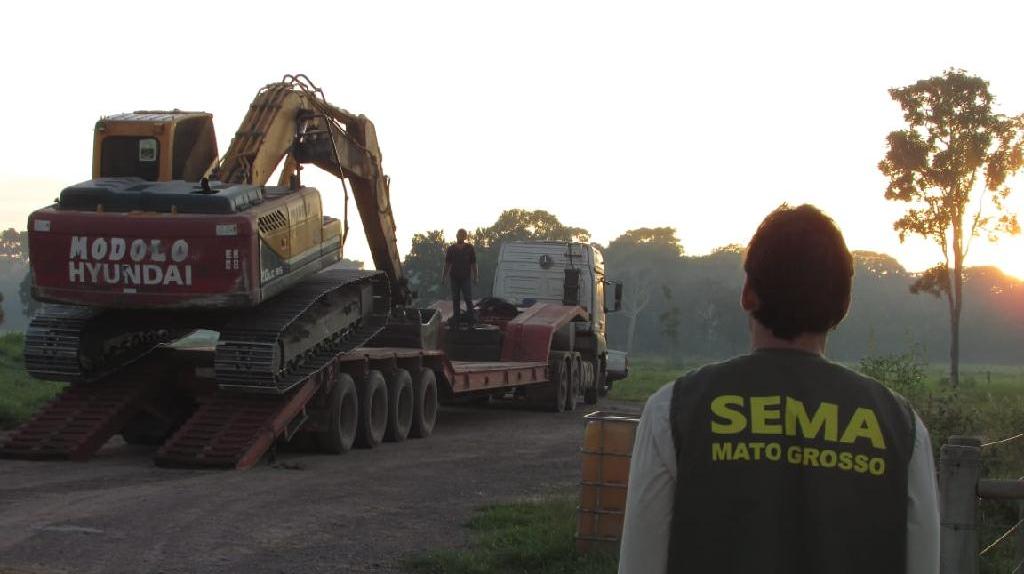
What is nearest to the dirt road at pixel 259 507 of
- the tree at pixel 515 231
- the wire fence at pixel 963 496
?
the wire fence at pixel 963 496

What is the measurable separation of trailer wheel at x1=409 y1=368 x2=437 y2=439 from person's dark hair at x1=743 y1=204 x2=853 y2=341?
51.8ft

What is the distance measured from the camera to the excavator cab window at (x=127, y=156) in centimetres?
1480

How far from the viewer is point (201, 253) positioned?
13594mm

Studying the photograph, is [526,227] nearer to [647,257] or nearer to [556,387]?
[647,257]

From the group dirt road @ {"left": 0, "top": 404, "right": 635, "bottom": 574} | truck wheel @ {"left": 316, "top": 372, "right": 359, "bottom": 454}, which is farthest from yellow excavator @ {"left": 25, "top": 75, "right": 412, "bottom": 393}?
dirt road @ {"left": 0, "top": 404, "right": 635, "bottom": 574}

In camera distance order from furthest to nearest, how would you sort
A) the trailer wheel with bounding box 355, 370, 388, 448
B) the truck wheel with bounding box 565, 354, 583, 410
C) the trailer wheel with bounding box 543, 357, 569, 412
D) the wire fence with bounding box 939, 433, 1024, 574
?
the truck wheel with bounding box 565, 354, 583, 410, the trailer wheel with bounding box 543, 357, 569, 412, the trailer wheel with bounding box 355, 370, 388, 448, the wire fence with bounding box 939, 433, 1024, 574

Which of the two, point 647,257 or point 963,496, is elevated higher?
point 647,257

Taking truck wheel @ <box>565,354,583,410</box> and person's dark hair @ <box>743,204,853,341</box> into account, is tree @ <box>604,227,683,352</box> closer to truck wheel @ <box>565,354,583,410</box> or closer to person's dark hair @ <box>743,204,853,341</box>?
truck wheel @ <box>565,354,583,410</box>

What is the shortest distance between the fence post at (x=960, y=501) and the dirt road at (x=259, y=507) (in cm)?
433

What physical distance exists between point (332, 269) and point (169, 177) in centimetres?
288

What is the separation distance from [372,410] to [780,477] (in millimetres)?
14548

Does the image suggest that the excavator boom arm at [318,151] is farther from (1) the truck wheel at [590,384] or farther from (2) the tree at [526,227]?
(2) the tree at [526,227]

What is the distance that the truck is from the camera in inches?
538

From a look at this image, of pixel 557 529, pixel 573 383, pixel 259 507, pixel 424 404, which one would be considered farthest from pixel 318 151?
pixel 573 383
